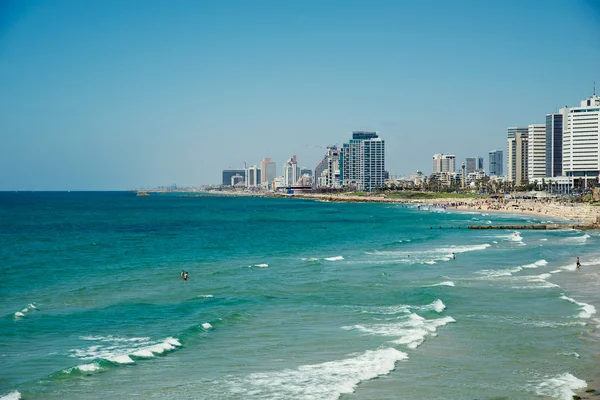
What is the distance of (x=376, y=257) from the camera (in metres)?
49.7

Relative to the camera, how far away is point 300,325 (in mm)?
25734

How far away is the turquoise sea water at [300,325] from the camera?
18672 millimetres

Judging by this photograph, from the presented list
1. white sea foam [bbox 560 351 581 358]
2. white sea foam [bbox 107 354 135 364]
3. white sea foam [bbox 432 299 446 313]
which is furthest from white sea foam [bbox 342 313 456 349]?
white sea foam [bbox 107 354 135 364]

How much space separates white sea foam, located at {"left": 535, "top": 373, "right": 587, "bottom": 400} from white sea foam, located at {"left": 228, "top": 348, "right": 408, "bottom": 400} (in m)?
4.52

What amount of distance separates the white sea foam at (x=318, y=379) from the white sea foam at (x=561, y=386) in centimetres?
452

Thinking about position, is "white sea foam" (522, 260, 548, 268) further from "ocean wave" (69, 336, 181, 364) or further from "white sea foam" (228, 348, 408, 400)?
"ocean wave" (69, 336, 181, 364)

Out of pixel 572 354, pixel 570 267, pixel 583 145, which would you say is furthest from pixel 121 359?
pixel 583 145

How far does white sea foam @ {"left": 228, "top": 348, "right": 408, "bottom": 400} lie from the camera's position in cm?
1784

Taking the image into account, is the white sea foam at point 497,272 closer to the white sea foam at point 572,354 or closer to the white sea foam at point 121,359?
the white sea foam at point 572,354

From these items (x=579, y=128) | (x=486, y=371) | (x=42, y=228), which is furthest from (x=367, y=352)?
(x=579, y=128)

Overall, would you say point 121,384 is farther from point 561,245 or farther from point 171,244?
point 561,245

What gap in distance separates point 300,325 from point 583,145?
18228 cm

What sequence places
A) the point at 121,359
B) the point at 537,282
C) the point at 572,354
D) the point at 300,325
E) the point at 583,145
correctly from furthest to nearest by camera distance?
the point at 583,145 < the point at 537,282 < the point at 300,325 < the point at 572,354 < the point at 121,359

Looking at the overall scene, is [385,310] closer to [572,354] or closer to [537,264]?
[572,354]
